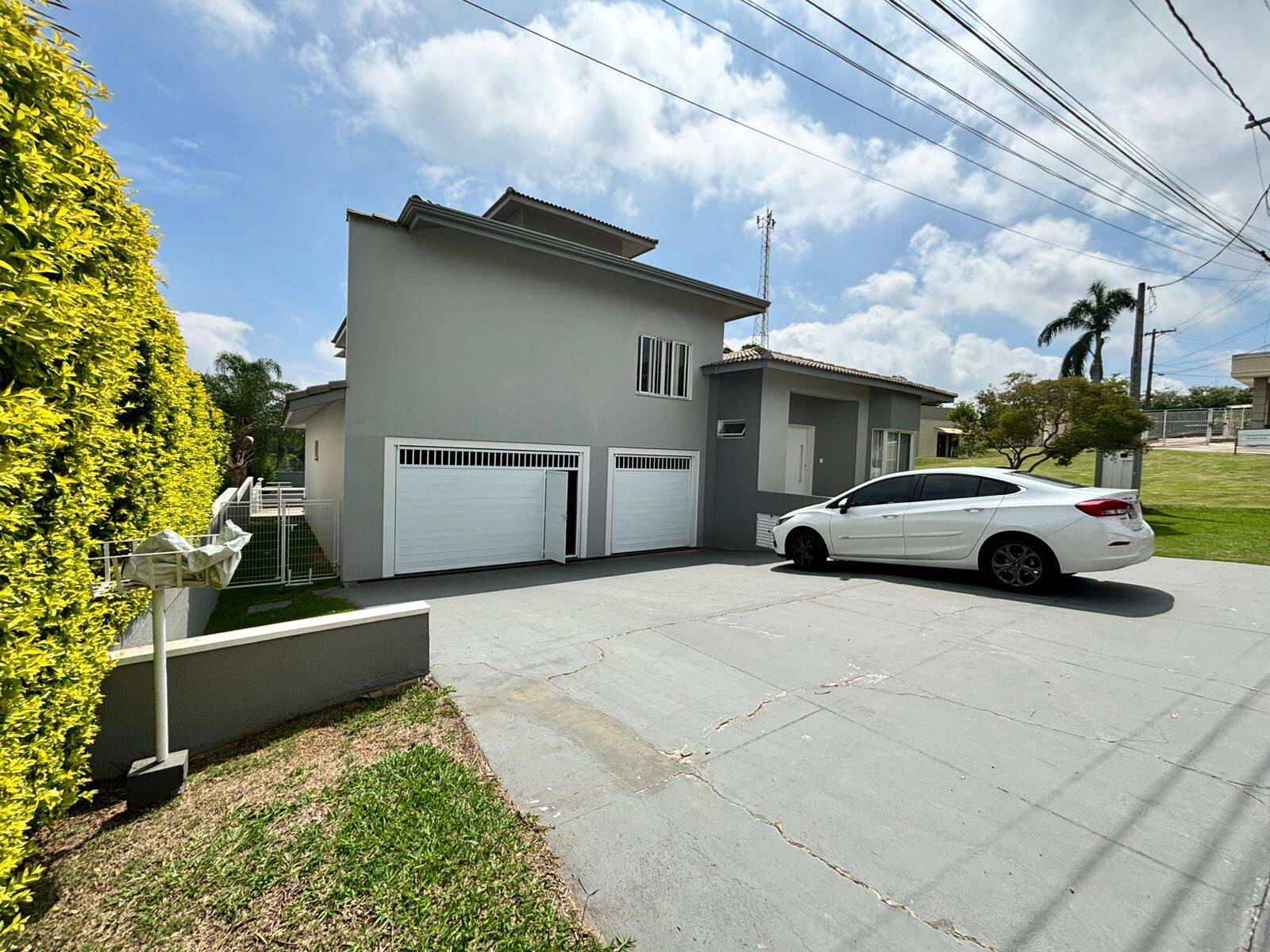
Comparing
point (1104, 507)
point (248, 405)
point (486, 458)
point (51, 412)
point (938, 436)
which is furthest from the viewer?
point (938, 436)

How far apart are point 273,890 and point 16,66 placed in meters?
3.51

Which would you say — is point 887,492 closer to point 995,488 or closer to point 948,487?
point 948,487

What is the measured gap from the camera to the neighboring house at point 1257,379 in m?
29.7

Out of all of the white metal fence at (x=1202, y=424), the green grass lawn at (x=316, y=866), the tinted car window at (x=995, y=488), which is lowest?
the green grass lawn at (x=316, y=866)

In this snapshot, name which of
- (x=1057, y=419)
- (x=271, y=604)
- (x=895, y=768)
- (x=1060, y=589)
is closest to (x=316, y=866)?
(x=895, y=768)

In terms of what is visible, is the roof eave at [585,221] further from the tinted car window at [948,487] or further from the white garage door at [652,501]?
the tinted car window at [948,487]

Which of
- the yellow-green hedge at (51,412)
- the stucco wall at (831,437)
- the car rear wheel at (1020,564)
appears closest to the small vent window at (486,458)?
the yellow-green hedge at (51,412)

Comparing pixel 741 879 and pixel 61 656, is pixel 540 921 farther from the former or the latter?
pixel 61 656

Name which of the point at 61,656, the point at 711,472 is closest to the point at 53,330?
the point at 61,656

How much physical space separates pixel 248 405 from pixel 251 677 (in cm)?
2806

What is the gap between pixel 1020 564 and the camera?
720 cm

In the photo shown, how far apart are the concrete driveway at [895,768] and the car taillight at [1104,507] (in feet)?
3.69

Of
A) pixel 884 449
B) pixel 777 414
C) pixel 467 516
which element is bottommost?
pixel 467 516

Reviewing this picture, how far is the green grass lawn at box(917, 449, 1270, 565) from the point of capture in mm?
10961
